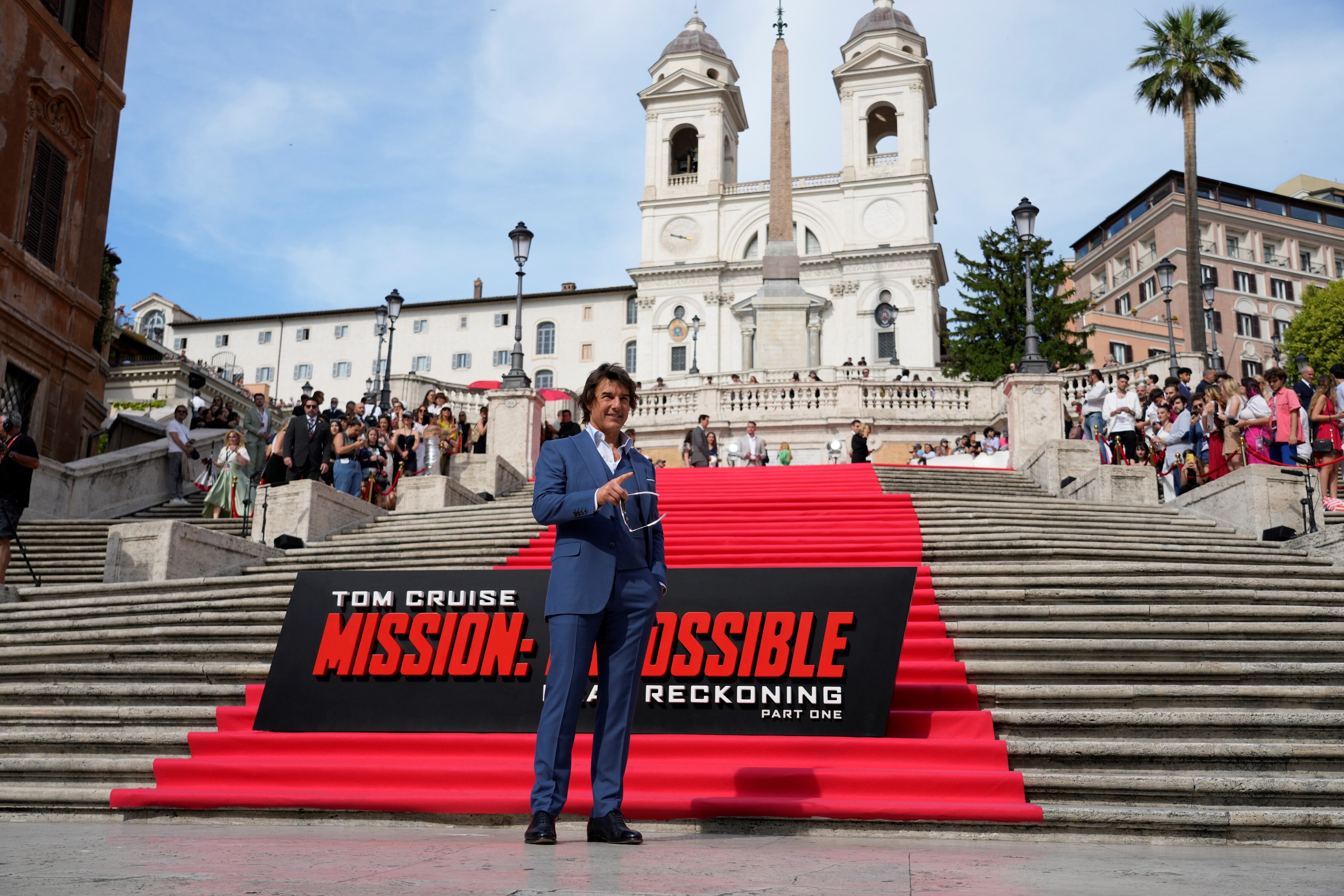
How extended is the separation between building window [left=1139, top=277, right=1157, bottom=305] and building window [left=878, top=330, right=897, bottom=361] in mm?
25219

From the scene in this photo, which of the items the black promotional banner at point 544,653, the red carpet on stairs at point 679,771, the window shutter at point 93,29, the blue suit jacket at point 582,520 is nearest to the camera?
the blue suit jacket at point 582,520

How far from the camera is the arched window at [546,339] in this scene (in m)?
77.0

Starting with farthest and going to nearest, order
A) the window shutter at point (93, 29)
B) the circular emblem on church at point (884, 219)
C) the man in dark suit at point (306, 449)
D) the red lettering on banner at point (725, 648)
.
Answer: the circular emblem on church at point (884, 219)
the window shutter at point (93, 29)
the man in dark suit at point (306, 449)
the red lettering on banner at point (725, 648)

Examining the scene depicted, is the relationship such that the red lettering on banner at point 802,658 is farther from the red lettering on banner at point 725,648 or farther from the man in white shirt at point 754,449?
the man in white shirt at point 754,449

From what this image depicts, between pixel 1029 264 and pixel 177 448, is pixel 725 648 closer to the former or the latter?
pixel 1029 264

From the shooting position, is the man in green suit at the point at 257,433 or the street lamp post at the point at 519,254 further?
the man in green suit at the point at 257,433

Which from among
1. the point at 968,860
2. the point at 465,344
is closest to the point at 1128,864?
the point at 968,860

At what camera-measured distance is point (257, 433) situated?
22.2 m

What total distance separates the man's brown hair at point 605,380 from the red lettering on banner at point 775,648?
6.14ft

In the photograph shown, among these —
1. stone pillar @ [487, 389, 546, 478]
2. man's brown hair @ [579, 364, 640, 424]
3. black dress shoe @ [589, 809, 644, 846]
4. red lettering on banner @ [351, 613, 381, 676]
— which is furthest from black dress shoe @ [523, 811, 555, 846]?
stone pillar @ [487, 389, 546, 478]

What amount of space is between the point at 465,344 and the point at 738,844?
2993 inches

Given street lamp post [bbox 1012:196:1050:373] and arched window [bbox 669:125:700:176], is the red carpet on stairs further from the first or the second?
arched window [bbox 669:125:700:176]

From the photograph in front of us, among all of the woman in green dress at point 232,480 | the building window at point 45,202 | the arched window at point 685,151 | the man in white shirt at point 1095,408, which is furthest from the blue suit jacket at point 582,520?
the arched window at point 685,151

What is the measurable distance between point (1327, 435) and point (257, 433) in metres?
18.9
